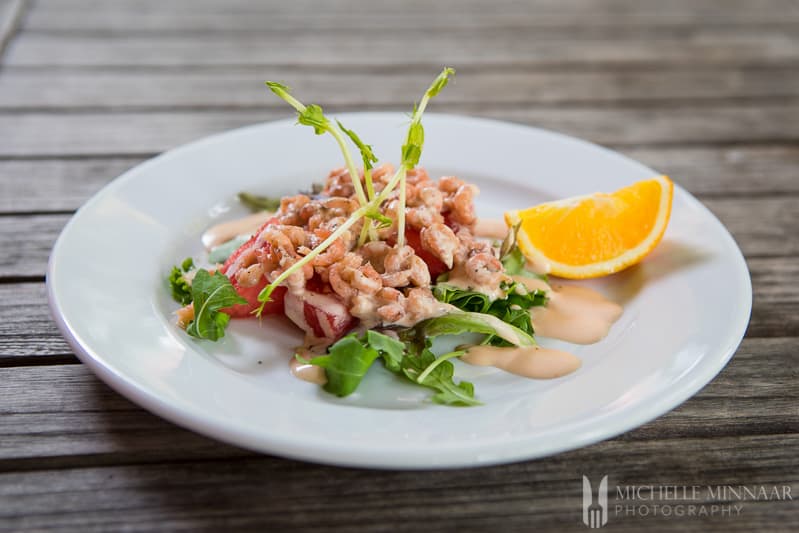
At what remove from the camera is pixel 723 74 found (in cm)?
490

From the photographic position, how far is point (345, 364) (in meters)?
2.13

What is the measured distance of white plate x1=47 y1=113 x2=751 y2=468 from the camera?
1.85 m

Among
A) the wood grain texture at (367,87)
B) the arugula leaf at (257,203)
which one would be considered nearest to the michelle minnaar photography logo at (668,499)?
the arugula leaf at (257,203)

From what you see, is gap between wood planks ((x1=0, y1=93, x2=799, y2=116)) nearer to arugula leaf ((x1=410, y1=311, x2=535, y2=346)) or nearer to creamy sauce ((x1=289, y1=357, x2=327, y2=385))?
arugula leaf ((x1=410, y1=311, x2=535, y2=346))

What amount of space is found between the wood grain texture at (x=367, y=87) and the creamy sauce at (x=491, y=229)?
1.54 meters

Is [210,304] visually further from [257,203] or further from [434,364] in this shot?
[257,203]

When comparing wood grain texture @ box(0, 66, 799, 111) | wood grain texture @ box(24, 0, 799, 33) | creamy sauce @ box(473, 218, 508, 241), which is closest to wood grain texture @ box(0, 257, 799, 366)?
creamy sauce @ box(473, 218, 508, 241)

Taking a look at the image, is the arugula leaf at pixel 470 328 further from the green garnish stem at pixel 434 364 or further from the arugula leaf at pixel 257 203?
the arugula leaf at pixel 257 203

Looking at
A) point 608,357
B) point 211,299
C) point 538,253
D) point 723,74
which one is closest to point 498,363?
point 608,357

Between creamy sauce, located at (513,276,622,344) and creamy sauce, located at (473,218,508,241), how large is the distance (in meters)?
0.35

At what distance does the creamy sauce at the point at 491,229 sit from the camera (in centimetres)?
304

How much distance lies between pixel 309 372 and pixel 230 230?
0.93m

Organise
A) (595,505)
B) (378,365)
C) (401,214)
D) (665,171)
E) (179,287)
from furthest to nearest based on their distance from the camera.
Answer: (665,171) → (179,287) → (401,214) → (378,365) → (595,505)

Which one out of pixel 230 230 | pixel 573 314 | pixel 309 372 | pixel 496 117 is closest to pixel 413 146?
pixel 309 372
